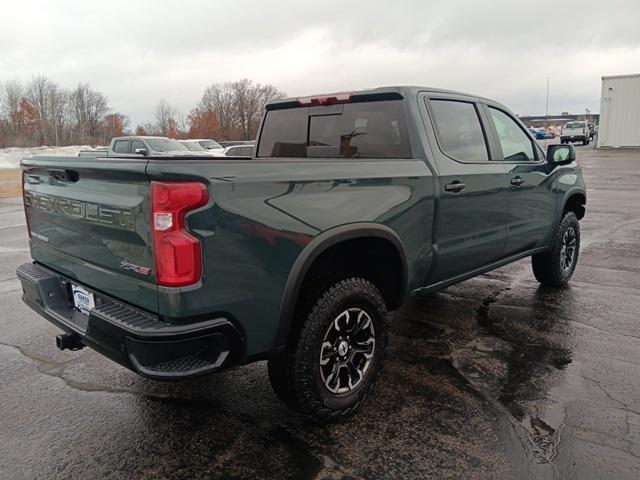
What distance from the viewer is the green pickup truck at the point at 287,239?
221 cm

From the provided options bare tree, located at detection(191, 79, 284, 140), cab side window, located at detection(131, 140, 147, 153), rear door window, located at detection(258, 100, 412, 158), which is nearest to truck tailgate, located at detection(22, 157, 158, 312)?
rear door window, located at detection(258, 100, 412, 158)

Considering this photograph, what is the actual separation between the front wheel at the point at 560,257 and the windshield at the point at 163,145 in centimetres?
1716

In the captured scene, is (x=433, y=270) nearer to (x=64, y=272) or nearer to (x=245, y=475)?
(x=245, y=475)

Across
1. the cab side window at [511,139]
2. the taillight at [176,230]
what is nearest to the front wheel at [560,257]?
the cab side window at [511,139]

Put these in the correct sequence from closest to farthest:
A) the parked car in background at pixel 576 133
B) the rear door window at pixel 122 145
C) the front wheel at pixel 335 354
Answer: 1. the front wheel at pixel 335 354
2. the rear door window at pixel 122 145
3. the parked car in background at pixel 576 133

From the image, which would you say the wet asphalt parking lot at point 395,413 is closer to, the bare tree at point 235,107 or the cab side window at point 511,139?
the cab side window at point 511,139


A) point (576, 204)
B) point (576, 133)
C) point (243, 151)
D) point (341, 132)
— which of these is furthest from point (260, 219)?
point (576, 133)

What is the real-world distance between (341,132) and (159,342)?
87.1 inches

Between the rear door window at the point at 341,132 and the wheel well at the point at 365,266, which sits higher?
the rear door window at the point at 341,132

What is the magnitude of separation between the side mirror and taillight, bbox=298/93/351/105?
2.30 metres

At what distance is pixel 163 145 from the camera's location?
67.9ft

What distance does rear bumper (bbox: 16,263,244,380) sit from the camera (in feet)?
7.16

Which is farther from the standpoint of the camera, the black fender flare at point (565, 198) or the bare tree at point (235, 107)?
the bare tree at point (235, 107)

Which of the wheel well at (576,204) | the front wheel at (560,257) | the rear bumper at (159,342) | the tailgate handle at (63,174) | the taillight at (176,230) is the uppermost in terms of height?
the tailgate handle at (63,174)
